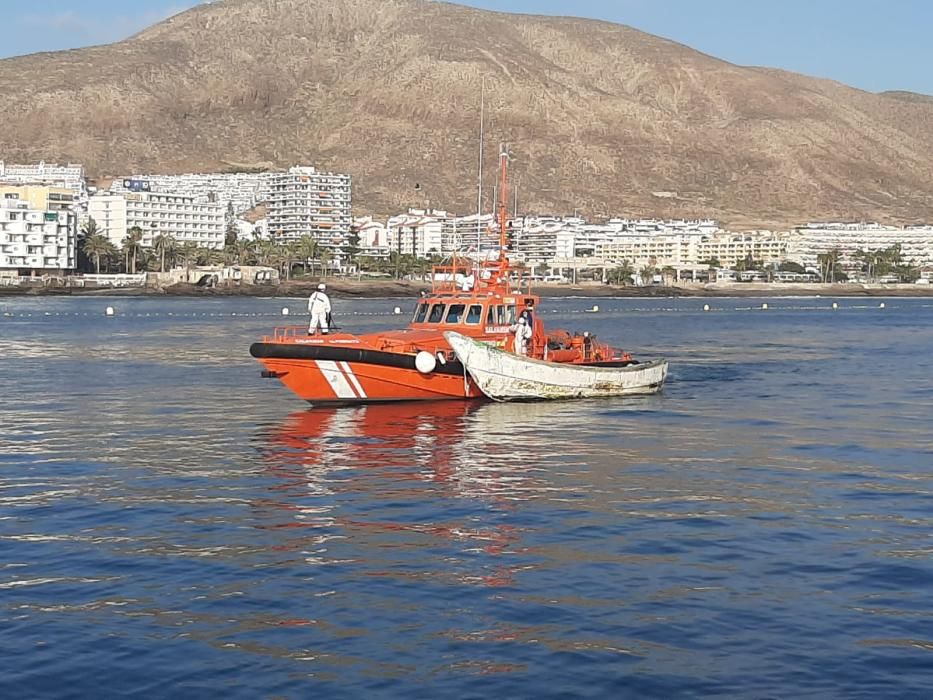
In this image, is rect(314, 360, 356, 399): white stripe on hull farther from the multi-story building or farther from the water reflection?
the multi-story building

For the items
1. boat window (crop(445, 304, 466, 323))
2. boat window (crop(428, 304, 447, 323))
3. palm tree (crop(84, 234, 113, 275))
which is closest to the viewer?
boat window (crop(445, 304, 466, 323))

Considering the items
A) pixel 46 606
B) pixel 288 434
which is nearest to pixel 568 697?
pixel 46 606

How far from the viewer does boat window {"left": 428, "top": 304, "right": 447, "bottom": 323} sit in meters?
36.2

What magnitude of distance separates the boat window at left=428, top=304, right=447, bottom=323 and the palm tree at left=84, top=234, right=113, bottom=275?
164594 mm

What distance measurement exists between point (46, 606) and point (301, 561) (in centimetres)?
343

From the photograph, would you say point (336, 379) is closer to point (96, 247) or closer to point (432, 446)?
point (432, 446)

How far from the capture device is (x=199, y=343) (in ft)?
226

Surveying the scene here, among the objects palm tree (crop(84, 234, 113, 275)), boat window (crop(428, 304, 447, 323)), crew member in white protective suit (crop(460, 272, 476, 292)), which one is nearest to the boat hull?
boat window (crop(428, 304, 447, 323))

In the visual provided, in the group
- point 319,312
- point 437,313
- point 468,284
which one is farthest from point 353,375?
point 468,284

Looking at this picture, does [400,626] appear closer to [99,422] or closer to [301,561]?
[301,561]

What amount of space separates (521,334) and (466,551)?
707 inches

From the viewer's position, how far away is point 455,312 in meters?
36.2

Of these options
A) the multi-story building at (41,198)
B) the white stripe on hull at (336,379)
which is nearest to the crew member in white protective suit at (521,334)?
the white stripe on hull at (336,379)

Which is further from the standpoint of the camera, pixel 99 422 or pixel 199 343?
pixel 199 343
